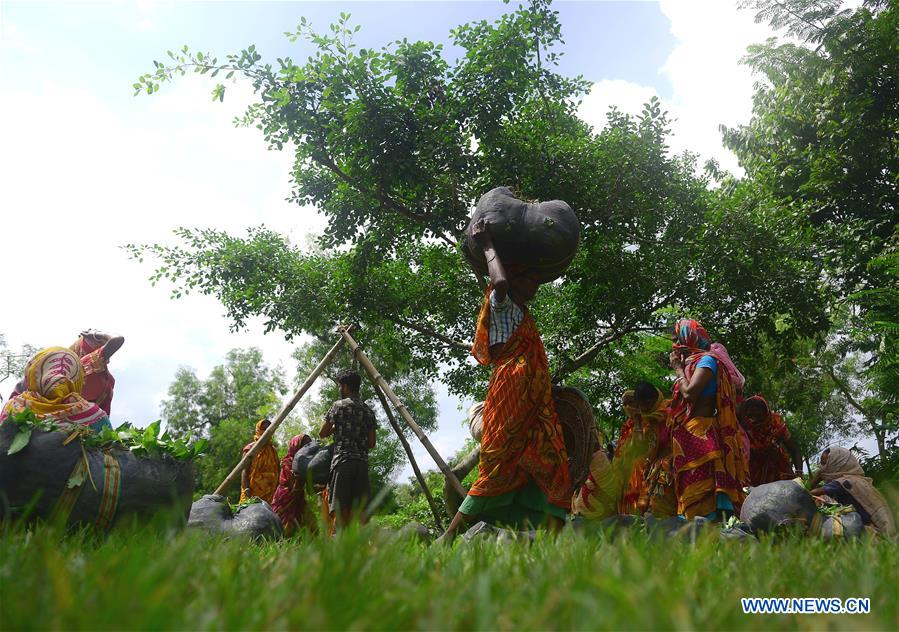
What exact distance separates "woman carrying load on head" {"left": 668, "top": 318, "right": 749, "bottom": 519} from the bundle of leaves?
3871mm

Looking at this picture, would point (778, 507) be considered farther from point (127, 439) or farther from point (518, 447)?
point (127, 439)

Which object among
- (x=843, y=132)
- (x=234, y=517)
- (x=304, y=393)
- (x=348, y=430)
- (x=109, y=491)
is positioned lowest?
(x=234, y=517)

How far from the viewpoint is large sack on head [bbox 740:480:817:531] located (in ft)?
15.6

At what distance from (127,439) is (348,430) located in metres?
4.12

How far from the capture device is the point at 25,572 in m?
1.36

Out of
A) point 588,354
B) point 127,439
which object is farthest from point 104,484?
point 588,354

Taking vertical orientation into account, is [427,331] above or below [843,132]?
below

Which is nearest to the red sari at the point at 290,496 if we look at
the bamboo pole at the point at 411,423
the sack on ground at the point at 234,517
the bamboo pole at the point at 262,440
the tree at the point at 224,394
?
the bamboo pole at the point at 262,440

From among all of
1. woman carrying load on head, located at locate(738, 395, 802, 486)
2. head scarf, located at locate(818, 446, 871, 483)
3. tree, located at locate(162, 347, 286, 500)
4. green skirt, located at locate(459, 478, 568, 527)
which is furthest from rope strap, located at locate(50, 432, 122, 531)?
tree, located at locate(162, 347, 286, 500)

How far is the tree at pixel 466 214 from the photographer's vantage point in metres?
9.11

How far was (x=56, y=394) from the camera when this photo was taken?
159 inches

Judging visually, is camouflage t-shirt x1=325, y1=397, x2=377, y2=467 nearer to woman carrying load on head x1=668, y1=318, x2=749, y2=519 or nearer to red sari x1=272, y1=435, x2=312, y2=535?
red sari x1=272, y1=435, x2=312, y2=535

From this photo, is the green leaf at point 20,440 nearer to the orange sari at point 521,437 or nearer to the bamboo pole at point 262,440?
the orange sari at point 521,437

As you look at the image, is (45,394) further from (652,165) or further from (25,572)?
(652,165)
